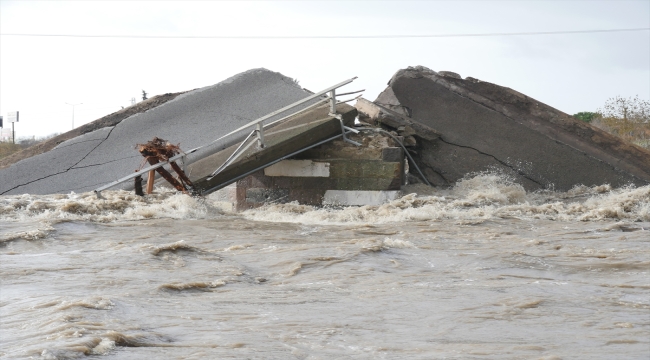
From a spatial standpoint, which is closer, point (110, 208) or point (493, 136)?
point (110, 208)

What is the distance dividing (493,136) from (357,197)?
2780 millimetres

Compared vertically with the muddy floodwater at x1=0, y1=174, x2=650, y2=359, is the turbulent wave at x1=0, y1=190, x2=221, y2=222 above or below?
above

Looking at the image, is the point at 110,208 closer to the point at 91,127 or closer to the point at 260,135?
the point at 260,135

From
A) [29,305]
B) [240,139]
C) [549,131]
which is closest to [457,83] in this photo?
[549,131]

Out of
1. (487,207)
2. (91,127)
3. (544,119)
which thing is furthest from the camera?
(91,127)

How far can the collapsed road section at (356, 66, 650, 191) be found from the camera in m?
12.4

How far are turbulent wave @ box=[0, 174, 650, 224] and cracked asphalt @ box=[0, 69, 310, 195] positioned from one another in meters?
1.05

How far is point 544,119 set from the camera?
13148 mm

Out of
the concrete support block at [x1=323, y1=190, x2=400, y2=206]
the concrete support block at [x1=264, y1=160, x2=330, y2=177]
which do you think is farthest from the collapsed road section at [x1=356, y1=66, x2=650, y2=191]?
the concrete support block at [x1=323, y1=190, x2=400, y2=206]

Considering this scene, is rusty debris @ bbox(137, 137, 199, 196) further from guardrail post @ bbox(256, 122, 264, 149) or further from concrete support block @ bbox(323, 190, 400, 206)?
concrete support block @ bbox(323, 190, 400, 206)

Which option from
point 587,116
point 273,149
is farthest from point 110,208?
point 587,116

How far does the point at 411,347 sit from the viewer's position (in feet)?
13.7

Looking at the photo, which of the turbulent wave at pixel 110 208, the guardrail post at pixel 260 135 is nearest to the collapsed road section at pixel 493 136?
the guardrail post at pixel 260 135

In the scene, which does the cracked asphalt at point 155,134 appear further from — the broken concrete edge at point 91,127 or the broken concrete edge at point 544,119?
the broken concrete edge at point 544,119
